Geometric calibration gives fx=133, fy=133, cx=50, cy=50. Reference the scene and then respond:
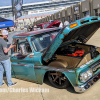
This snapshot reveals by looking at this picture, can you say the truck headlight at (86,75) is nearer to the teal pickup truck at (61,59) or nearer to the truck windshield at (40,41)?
the teal pickup truck at (61,59)

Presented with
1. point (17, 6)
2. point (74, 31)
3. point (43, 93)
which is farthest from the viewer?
point (17, 6)

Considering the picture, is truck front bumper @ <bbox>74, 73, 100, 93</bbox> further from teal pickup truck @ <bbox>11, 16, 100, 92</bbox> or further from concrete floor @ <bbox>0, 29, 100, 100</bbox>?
concrete floor @ <bbox>0, 29, 100, 100</bbox>

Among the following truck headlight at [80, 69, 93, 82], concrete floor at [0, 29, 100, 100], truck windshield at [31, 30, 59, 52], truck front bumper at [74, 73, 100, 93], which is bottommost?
concrete floor at [0, 29, 100, 100]

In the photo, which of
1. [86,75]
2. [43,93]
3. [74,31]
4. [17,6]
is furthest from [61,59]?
[17,6]

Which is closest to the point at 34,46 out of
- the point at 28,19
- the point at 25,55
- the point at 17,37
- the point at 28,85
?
the point at 25,55

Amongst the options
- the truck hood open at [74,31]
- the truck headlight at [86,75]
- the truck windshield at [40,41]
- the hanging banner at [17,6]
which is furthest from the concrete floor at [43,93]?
the hanging banner at [17,6]

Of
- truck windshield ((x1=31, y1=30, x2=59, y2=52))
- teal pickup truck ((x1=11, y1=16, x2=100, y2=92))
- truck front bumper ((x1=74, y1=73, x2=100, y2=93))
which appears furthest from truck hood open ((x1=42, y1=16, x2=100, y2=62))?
truck front bumper ((x1=74, y1=73, x2=100, y2=93))

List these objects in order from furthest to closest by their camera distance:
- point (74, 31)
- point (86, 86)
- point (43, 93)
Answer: point (74, 31)
point (43, 93)
point (86, 86)

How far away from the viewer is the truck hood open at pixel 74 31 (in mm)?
2996

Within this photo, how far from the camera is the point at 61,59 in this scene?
3764mm

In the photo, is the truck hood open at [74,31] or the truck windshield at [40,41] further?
the truck windshield at [40,41]

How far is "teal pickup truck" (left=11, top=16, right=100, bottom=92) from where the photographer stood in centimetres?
315

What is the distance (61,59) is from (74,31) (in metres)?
0.96

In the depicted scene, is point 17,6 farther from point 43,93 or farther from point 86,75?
point 86,75
